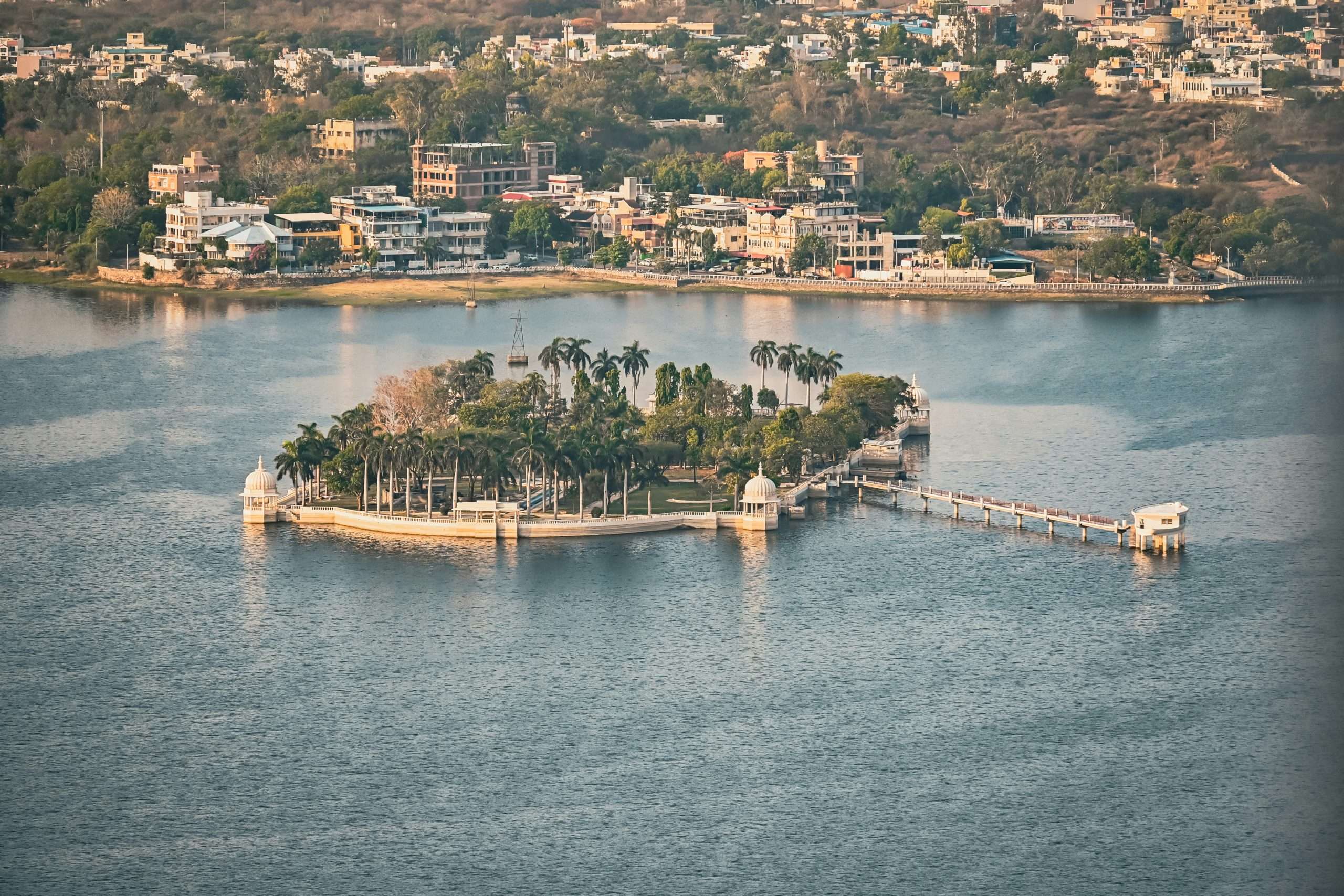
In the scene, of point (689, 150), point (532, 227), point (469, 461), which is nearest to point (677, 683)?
point (469, 461)

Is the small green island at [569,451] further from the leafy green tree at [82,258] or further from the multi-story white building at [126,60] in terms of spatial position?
the multi-story white building at [126,60]

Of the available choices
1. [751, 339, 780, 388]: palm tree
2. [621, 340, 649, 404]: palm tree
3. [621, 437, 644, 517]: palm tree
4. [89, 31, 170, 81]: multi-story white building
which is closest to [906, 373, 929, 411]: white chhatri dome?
[751, 339, 780, 388]: palm tree

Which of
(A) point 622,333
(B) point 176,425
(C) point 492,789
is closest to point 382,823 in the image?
(C) point 492,789

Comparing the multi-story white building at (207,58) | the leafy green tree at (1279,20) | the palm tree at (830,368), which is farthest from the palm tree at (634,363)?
the multi-story white building at (207,58)

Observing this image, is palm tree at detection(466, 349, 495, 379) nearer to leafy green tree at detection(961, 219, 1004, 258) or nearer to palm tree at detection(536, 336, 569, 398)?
palm tree at detection(536, 336, 569, 398)

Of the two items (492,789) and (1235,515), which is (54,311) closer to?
(1235,515)
